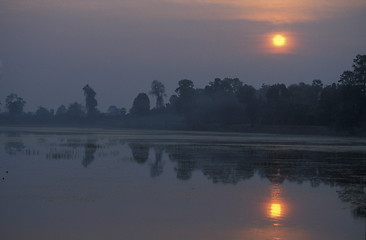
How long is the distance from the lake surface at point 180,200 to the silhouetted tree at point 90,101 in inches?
5899

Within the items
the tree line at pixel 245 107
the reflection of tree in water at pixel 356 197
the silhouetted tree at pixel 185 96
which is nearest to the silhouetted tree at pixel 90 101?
the tree line at pixel 245 107

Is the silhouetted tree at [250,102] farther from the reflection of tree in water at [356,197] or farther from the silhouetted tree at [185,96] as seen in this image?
the reflection of tree in water at [356,197]

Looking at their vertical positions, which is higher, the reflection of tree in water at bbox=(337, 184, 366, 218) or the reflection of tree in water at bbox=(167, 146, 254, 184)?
the reflection of tree in water at bbox=(167, 146, 254, 184)

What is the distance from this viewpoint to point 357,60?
83562 mm

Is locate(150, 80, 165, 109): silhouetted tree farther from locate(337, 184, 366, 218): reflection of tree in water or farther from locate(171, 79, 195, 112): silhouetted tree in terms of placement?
locate(337, 184, 366, 218): reflection of tree in water

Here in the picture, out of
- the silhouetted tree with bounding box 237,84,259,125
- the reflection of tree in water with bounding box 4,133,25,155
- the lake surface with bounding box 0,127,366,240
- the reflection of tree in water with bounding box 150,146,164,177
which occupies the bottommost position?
the lake surface with bounding box 0,127,366,240

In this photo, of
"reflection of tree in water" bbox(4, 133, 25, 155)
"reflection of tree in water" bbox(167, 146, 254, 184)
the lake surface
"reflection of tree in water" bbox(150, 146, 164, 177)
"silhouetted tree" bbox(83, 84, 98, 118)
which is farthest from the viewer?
"silhouetted tree" bbox(83, 84, 98, 118)

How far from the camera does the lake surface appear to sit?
14391mm

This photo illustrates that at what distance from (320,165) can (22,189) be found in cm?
1799

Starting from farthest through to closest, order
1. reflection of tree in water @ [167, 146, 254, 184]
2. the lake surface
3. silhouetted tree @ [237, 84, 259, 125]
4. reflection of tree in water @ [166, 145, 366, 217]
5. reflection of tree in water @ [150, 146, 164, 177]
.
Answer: silhouetted tree @ [237, 84, 259, 125], reflection of tree in water @ [150, 146, 164, 177], reflection of tree in water @ [167, 146, 254, 184], reflection of tree in water @ [166, 145, 366, 217], the lake surface

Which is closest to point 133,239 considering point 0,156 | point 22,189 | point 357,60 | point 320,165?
point 22,189

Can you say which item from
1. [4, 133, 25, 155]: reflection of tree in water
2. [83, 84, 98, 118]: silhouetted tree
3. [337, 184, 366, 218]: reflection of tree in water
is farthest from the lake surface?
[83, 84, 98, 118]: silhouetted tree

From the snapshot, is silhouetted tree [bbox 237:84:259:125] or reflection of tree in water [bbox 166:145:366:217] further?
silhouetted tree [bbox 237:84:259:125]

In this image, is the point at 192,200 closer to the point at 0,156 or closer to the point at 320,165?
the point at 320,165
